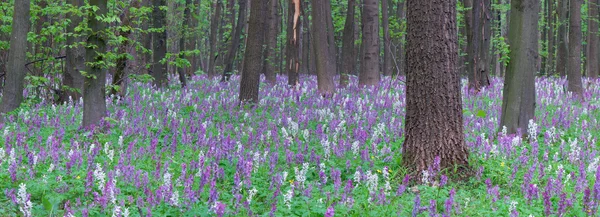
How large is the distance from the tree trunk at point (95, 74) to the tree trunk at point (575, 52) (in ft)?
39.7

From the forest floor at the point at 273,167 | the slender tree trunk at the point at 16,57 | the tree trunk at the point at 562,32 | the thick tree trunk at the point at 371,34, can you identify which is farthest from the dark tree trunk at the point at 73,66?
the tree trunk at the point at 562,32

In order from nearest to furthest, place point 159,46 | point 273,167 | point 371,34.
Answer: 1. point 273,167
2. point 159,46
3. point 371,34

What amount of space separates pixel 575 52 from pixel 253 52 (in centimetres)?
874

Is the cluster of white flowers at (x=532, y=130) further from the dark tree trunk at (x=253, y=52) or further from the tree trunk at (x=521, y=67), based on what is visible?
the dark tree trunk at (x=253, y=52)

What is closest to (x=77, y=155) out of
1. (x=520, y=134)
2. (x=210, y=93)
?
(x=520, y=134)

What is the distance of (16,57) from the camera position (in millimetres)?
10523

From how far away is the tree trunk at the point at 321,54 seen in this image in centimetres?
1605

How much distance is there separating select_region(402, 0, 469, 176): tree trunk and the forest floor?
33 cm

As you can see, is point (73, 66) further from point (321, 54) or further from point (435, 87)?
point (435, 87)

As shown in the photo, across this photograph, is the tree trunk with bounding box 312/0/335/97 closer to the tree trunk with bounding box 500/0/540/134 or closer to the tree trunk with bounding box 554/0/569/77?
the tree trunk with bounding box 500/0/540/134

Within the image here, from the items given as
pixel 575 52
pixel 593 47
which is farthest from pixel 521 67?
pixel 593 47

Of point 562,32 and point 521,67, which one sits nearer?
point 521,67

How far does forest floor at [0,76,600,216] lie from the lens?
536cm

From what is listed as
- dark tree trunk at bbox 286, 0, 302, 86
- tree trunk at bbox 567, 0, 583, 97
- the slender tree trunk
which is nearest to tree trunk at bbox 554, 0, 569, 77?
tree trunk at bbox 567, 0, 583, 97
